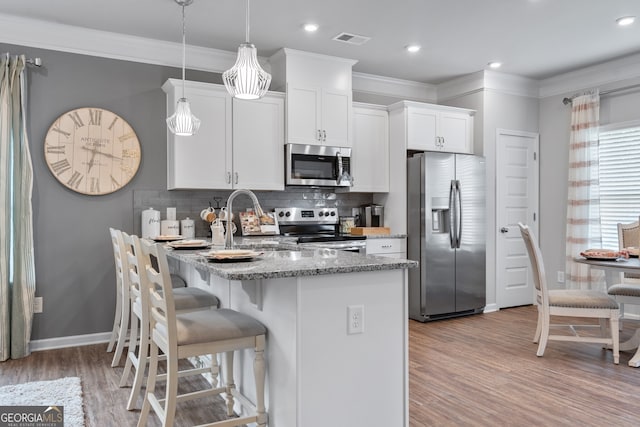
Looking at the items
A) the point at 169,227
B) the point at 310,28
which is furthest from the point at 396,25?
the point at 169,227

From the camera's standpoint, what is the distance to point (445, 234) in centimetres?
510

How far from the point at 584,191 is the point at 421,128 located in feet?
6.27

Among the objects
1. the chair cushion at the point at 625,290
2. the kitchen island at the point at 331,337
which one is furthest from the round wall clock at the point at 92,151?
the chair cushion at the point at 625,290

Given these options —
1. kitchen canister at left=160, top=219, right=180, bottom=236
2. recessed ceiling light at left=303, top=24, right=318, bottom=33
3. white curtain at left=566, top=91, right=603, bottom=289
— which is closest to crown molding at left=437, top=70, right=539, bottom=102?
white curtain at left=566, top=91, right=603, bottom=289

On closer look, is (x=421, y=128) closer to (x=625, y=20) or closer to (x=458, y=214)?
(x=458, y=214)

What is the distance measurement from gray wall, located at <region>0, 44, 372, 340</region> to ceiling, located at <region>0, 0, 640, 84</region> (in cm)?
37

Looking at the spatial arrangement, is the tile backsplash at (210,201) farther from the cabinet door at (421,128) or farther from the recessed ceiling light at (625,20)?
the recessed ceiling light at (625,20)

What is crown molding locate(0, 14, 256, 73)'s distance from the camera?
3.90m

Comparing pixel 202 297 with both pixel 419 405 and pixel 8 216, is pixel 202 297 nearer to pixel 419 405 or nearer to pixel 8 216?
pixel 419 405

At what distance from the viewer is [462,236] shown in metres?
5.20

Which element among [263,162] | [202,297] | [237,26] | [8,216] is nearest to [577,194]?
[263,162]

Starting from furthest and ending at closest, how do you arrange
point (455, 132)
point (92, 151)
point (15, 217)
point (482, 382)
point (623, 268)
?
point (455, 132)
point (92, 151)
point (15, 217)
point (623, 268)
point (482, 382)

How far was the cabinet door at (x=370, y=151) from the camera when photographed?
17.1 ft

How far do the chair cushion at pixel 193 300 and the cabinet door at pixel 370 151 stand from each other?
2.58 m
